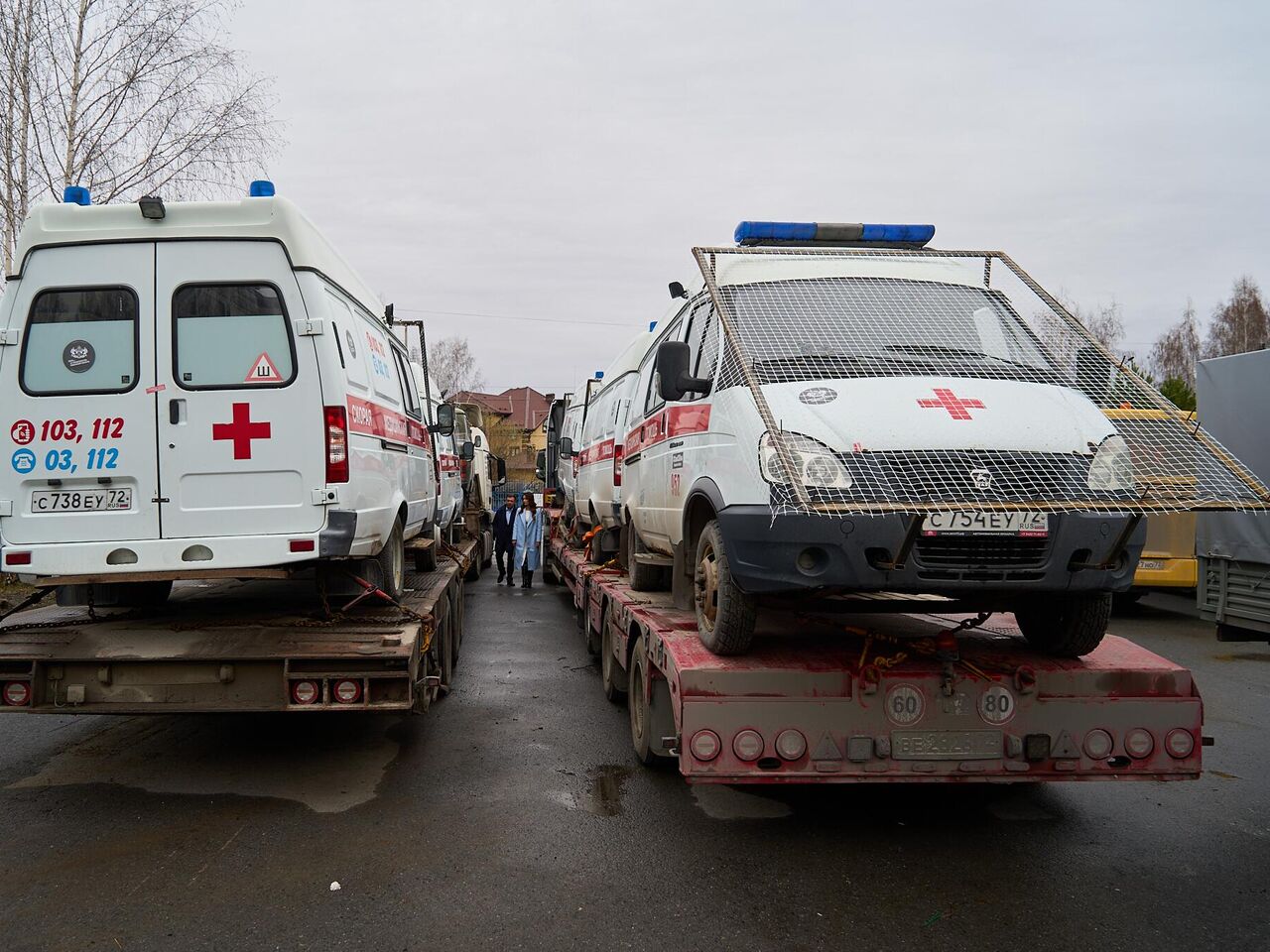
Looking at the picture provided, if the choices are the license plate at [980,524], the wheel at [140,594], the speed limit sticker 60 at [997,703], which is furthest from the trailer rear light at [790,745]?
the wheel at [140,594]

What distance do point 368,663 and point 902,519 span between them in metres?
2.89

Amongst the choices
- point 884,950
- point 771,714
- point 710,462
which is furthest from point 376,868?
point 710,462

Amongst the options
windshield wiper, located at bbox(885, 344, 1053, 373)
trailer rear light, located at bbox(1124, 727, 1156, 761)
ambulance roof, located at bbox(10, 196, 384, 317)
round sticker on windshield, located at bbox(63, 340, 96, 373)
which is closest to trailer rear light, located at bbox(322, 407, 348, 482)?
ambulance roof, located at bbox(10, 196, 384, 317)

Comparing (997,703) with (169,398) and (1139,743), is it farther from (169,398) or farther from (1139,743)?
(169,398)

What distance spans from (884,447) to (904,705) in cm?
119

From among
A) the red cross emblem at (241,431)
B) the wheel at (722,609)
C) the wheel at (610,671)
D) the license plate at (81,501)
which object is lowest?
the wheel at (610,671)

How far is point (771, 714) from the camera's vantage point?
13.4ft

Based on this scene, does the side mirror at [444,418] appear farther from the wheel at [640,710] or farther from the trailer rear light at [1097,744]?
the trailer rear light at [1097,744]

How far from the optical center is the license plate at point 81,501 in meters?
4.91

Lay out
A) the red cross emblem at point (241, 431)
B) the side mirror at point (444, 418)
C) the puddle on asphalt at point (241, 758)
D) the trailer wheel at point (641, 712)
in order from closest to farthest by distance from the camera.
→ the red cross emblem at point (241, 431), the puddle on asphalt at point (241, 758), the trailer wheel at point (641, 712), the side mirror at point (444, 418)

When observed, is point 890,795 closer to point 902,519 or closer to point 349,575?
A: point 902,519

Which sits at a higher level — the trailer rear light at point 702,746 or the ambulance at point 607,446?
the ambulance at point 607,446

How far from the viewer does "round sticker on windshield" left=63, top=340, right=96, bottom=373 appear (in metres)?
4.98

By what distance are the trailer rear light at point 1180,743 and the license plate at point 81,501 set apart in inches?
211
